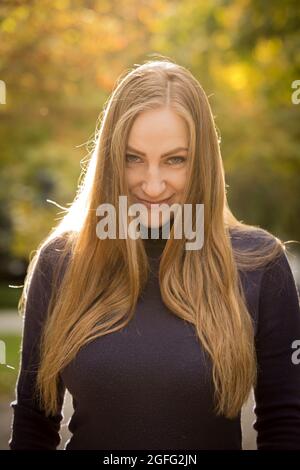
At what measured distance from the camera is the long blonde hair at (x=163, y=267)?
229 cm

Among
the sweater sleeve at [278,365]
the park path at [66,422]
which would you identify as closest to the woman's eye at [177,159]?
the sweater sleeve at [278,365]

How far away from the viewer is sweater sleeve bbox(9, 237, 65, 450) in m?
2.39

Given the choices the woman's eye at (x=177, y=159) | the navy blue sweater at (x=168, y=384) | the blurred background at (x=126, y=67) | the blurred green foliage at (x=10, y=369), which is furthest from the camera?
the blurred green foliage at (x=10, y=369)

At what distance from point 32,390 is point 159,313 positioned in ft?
1.52

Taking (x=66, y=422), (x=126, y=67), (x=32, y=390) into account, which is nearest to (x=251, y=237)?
(x=32, y=390)

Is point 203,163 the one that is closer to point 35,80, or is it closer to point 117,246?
point 117,246

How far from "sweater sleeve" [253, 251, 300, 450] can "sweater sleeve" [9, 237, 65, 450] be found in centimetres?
62

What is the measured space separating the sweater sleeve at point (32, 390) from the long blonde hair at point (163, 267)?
0.10 ft

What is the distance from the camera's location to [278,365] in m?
2.29

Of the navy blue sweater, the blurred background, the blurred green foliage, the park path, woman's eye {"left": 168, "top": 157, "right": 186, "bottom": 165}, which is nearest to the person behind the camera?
the navy blue sweater

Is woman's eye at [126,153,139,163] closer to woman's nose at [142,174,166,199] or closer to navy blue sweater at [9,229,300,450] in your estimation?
woman's nose at [142,174,166,199]

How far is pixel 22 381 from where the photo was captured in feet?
7.97

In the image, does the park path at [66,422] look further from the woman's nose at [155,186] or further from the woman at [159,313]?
the woman's nose at [155,186]

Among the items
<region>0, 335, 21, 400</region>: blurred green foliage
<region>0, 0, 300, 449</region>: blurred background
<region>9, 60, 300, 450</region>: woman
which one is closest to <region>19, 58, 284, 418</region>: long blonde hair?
<region>9, 60, 300, 450</region>: woman
